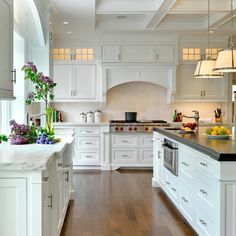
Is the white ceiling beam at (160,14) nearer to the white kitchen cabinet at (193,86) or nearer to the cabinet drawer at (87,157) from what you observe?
the white kitchen cabinet at (193,86)

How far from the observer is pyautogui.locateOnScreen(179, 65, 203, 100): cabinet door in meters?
7.86

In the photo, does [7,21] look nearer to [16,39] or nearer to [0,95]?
[0,95]

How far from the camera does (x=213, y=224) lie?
302cm

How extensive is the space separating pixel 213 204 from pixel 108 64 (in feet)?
16.6

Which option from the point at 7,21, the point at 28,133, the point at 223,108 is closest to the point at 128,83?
the point at 223,108

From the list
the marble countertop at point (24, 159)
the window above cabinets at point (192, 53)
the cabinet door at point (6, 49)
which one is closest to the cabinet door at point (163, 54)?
the window above cabinets at point (192, 53)

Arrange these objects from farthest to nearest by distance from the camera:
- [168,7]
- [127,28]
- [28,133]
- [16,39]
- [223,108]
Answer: [223,108], [127,28], [168,7], [16,39], [28,133]

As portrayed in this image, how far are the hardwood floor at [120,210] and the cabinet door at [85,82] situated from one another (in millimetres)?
1914

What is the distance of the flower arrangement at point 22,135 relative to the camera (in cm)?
358

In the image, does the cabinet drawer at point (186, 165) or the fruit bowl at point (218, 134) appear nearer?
the cabinet drawer at point (186, 165)

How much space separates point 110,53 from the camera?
25.1 feet

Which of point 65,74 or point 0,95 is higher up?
point 65,74

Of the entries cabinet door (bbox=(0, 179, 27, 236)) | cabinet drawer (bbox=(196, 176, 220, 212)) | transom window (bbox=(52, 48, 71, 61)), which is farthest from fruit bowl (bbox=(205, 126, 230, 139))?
transom window (bbox=(52, 48, 71, 61))

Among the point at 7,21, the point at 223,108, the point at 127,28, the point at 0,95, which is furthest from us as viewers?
the point at 223,108
